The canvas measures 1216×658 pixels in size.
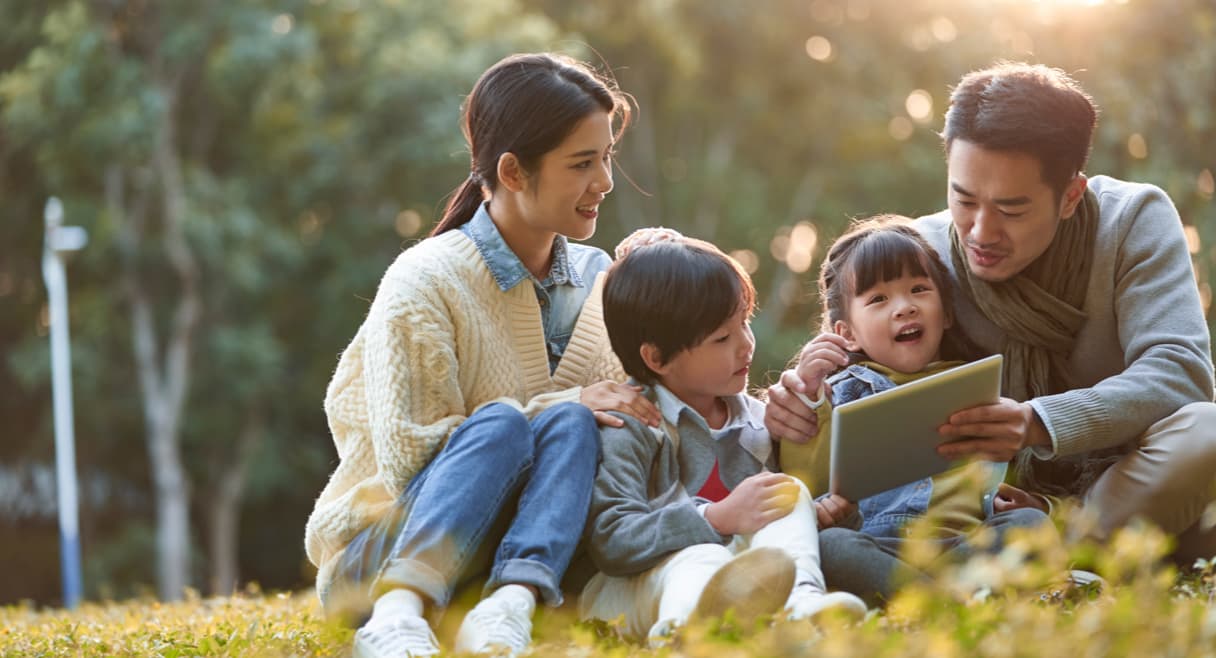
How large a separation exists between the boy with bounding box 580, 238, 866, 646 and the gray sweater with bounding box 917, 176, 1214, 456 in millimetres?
686

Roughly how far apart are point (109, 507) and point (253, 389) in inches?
166

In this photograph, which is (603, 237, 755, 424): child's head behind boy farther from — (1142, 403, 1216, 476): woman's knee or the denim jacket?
(1142, 403, 1216, 476): woman's knee

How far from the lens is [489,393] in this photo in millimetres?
3865

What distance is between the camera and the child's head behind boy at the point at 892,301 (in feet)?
12.6

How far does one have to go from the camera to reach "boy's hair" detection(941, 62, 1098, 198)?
3812 millimetres

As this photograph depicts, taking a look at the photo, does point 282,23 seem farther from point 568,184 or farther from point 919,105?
point 568,184

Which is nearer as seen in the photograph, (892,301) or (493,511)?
(493,511)

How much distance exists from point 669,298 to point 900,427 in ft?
2.33

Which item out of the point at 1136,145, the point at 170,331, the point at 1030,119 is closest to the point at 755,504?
the point at 1030,119

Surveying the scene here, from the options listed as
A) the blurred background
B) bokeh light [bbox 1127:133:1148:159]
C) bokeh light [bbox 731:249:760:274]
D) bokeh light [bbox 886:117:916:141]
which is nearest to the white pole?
the blurred background

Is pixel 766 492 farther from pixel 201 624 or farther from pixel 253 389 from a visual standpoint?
pixel 253 389

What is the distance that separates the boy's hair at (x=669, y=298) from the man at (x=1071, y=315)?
0.26 metres

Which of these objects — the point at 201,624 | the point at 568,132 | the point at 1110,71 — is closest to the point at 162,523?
the point at 1110,71

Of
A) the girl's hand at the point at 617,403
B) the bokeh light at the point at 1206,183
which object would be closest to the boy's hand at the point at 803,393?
the girl's hand at the point at 617,403
